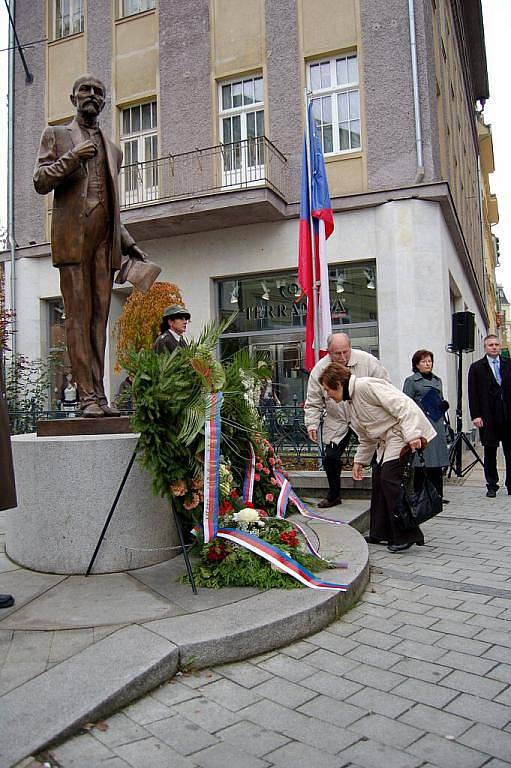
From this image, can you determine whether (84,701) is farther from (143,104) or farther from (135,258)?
(143,104)

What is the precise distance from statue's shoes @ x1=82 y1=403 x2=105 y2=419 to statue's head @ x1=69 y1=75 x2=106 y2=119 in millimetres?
2313

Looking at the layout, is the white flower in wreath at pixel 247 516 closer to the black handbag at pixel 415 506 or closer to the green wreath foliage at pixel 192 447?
the green wreath foliage at pixel 192 447

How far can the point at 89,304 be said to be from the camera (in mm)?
5242

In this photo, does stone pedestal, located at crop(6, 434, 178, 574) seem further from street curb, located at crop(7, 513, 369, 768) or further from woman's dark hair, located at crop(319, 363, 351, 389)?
woman's dark hair, located at crop(319, 363, 351, 389)

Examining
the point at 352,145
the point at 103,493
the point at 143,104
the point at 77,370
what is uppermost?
the point at 143,104

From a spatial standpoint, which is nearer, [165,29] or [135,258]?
[135,258]

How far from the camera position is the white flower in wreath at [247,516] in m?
4.43

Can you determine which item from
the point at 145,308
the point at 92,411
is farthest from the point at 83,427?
the point at 145,308

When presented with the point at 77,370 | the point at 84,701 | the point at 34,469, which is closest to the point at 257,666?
the point at 84,701

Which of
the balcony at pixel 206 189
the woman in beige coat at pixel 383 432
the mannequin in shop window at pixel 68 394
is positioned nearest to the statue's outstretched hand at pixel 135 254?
the woman in beige coat at pixel 383 432

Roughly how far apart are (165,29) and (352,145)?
5737 millimetres

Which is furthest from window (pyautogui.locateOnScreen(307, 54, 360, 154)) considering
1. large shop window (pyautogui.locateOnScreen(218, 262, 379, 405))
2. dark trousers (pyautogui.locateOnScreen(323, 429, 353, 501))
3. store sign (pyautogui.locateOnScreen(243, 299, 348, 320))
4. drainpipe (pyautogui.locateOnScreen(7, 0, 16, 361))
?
dark trousers (pyautogui.locateOnScreen(323, 429, 353, 501))

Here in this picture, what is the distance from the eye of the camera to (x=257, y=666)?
3271mm

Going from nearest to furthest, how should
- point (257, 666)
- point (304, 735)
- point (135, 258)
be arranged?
point (304, 735)
point (257, 666)
point (135, 258)
